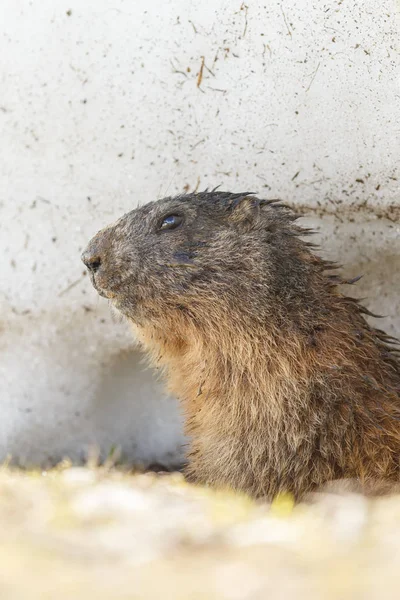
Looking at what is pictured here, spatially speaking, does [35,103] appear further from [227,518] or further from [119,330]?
[227,518]

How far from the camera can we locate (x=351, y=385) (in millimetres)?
3602

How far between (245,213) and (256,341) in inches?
29.9

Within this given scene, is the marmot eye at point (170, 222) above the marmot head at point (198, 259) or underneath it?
above

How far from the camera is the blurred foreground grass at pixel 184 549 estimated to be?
5.21 feet

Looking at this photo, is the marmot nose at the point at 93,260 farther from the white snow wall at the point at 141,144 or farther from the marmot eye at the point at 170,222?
the white snow wall at the point at 141,144

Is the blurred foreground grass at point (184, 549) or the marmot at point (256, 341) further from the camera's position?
the marmot at point (256, 341)

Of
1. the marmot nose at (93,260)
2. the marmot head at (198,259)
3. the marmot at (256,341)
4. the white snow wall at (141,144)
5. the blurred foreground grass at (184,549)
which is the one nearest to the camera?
the blurred foreground grass at (184,549)

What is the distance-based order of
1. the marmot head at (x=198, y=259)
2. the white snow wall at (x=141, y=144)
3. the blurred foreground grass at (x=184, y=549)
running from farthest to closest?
the white snow wall at (x=141, y=144), the marmot head at (x=198, y=259), the blurred foreground grass at (x=184, y=549)

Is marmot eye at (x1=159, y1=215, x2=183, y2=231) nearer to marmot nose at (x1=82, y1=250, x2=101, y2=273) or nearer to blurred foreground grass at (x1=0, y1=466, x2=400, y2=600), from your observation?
marmot nose at (x1=82, y1=250, x2=101, y2=273)

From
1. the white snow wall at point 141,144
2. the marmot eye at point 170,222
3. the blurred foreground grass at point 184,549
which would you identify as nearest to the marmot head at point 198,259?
the marmot eye at point 170,222

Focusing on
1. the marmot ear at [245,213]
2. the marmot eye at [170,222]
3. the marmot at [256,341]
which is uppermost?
the marmot eye at [170,222]

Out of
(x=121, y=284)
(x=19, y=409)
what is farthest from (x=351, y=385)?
(x=19, y=409)

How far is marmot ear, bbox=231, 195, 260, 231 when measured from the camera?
390 cm

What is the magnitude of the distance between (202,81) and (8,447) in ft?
10.1
